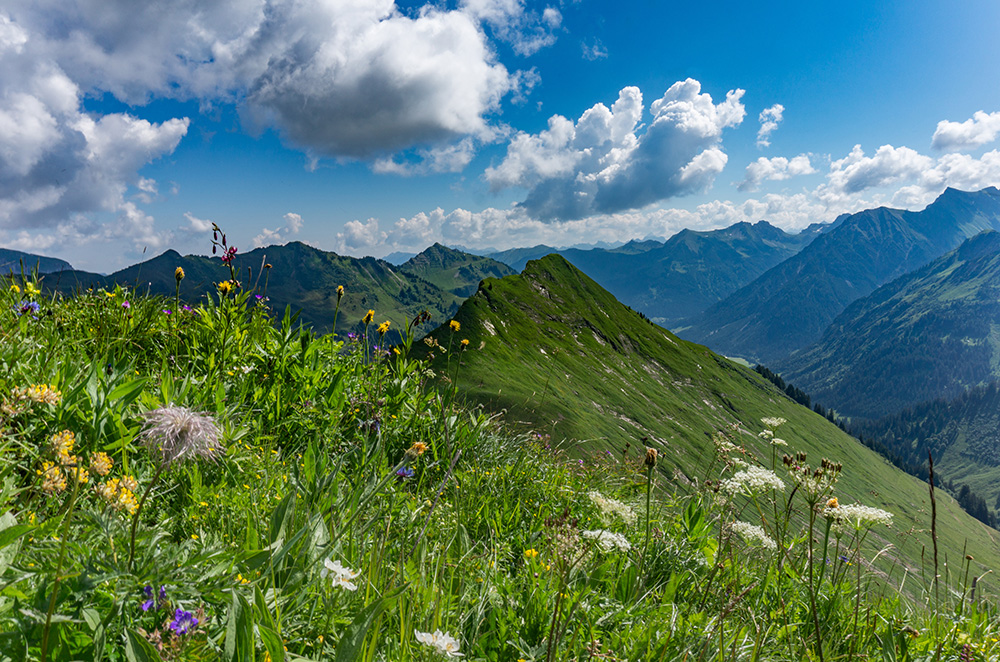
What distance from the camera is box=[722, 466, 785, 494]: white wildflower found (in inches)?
139

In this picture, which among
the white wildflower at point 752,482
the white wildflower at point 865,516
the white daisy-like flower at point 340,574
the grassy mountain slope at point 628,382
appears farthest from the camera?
the grassy mountain slope at point 628,382

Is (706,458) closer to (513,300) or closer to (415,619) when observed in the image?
(513,300)

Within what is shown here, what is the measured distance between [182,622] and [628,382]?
13378cm

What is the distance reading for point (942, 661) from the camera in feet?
11.6

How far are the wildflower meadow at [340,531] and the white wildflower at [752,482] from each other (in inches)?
1.1

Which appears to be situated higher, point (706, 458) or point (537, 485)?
point (537, 485)

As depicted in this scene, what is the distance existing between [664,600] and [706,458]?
103m

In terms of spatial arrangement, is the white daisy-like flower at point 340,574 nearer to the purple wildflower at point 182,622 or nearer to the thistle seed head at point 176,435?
the purple wildflower at point 182,622

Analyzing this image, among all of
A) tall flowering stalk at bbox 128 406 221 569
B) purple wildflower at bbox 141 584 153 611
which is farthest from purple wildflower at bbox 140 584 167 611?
tall flowering stalk at bbox 128 406 221 569

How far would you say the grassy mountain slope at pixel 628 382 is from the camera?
294ft

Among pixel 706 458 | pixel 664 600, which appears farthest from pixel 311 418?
pixel 706 458

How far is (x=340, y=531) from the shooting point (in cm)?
272

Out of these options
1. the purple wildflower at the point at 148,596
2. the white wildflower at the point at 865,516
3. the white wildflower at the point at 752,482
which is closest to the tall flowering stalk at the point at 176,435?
the purple wildflower at the point at 148,596

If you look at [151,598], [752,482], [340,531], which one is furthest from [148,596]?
[752,482]
